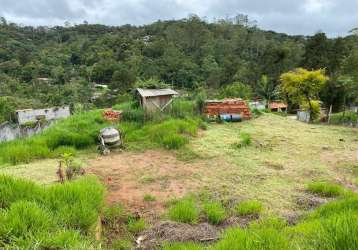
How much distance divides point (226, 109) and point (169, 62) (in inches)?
971

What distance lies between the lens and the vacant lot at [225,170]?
5027 mm

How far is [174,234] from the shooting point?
3.48 m

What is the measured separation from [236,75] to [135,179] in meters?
26.7

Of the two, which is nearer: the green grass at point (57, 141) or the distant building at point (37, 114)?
the green grass at point (57, 141)

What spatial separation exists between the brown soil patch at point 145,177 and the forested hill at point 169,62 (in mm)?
17761

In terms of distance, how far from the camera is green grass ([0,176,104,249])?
2348 millimetres

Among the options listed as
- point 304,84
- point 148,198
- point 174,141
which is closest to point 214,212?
point 148,198

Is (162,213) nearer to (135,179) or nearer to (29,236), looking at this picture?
(135,179)

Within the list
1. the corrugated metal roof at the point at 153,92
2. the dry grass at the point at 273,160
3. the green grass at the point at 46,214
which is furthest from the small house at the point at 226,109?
the green grass at the point at 46,214

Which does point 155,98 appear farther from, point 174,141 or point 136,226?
point 136,226

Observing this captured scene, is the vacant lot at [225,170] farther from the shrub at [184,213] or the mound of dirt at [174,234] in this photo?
the mound of dirt at [174,234]

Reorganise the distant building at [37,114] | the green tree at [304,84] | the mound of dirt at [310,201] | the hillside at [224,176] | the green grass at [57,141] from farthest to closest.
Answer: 1. the distant building at [37,114]
2. the green tree at [304,84]
3. the green grass at [57,141]
4. the mound of dirt at [310,201]
5. the hillside at [224,176]

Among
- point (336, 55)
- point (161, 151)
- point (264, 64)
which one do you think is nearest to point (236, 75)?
point (264, 64)

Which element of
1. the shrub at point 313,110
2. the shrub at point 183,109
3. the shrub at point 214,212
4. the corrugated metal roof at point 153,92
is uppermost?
the corrugated metal roof at point 153,92
